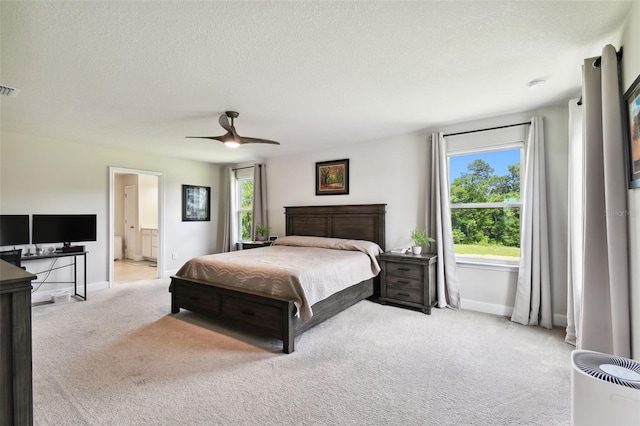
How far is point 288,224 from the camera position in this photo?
549 cm

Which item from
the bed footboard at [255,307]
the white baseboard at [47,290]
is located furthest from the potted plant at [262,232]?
the white baseboard at [47,290]

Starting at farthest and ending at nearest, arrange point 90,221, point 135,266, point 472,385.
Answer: point 135,266
point 90,221
point 472,385

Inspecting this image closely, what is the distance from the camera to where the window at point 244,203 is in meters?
6.41

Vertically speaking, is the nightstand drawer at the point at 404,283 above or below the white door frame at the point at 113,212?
below

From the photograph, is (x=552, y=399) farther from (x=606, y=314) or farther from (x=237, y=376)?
(x=237, y=376)

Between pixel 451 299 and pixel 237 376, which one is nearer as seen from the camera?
pixel 237 376

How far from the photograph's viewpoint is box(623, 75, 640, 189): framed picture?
158cm

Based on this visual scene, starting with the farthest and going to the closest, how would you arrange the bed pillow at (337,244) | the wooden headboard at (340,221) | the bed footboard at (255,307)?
1. the wooden headboard at (340,221)
2. the bed pillow at (337,244)
3. the bed footboard at (255,307)

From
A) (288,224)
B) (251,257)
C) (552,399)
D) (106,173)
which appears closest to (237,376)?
(251,257)

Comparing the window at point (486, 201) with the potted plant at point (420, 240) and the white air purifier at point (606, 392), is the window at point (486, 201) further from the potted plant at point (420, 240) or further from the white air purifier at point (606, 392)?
the white air purifier at point (606, 392)

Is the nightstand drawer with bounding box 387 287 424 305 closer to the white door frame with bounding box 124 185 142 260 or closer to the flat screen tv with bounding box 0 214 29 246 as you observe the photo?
the flat screen tv with bounding box 0 214 29 246

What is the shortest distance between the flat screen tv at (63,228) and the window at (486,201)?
18.0ft

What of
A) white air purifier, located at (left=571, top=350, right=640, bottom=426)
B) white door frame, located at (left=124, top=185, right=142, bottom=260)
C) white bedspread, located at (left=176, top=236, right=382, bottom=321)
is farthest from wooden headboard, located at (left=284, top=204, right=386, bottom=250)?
white door frame, located at (left=124, top=185, right=142, bottom=260)

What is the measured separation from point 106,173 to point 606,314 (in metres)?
6.41
